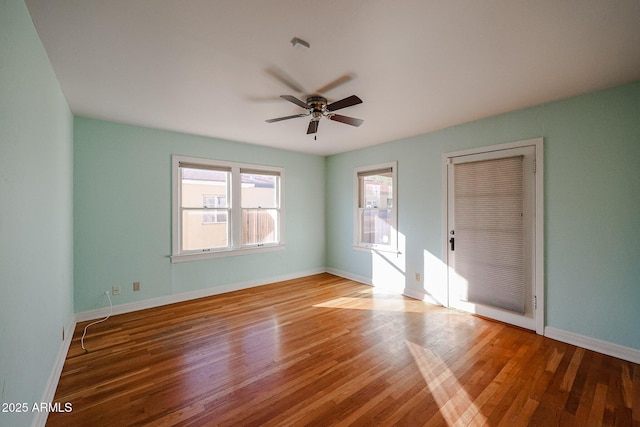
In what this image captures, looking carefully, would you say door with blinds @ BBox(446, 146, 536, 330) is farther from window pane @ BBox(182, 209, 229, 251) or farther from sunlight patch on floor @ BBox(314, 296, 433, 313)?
window pane @ BBox(182, 209, 229, 251)

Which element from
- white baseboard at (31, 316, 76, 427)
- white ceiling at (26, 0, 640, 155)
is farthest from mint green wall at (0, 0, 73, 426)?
white ceiling at (26, 0, 640, 155)

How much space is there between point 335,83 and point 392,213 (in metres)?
2.58

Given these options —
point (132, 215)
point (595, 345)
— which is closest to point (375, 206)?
point (595, 345)

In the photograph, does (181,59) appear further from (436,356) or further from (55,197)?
(436,356)

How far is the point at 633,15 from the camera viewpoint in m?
1.62

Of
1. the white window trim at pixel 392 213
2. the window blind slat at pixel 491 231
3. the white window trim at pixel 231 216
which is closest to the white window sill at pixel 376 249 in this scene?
the white window trim at pixel 392 213

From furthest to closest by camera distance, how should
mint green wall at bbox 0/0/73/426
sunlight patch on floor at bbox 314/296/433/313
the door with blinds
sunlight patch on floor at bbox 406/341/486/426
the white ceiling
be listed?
sunlight patch on floor at bbox 314/296/433/313 < the door with blinds < sunlight patch on floor at bbox 406/341/486/426 < the white ceiling < mint green wall at bbox 0/0/73/426

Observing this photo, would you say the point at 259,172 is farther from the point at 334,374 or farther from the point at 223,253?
the point at 334,374

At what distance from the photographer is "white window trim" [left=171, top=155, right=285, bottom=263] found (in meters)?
4.00

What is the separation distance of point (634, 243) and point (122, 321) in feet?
17.8

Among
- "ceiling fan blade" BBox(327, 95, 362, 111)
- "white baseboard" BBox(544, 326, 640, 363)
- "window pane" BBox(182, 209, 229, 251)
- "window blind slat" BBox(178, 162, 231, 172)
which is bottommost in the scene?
"white baseboard" BBox(544, 326, 640, 363)

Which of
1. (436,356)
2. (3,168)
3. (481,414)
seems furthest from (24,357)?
(436,356)

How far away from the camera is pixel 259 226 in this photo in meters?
4.96

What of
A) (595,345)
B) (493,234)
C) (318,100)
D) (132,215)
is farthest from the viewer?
(132,215)
